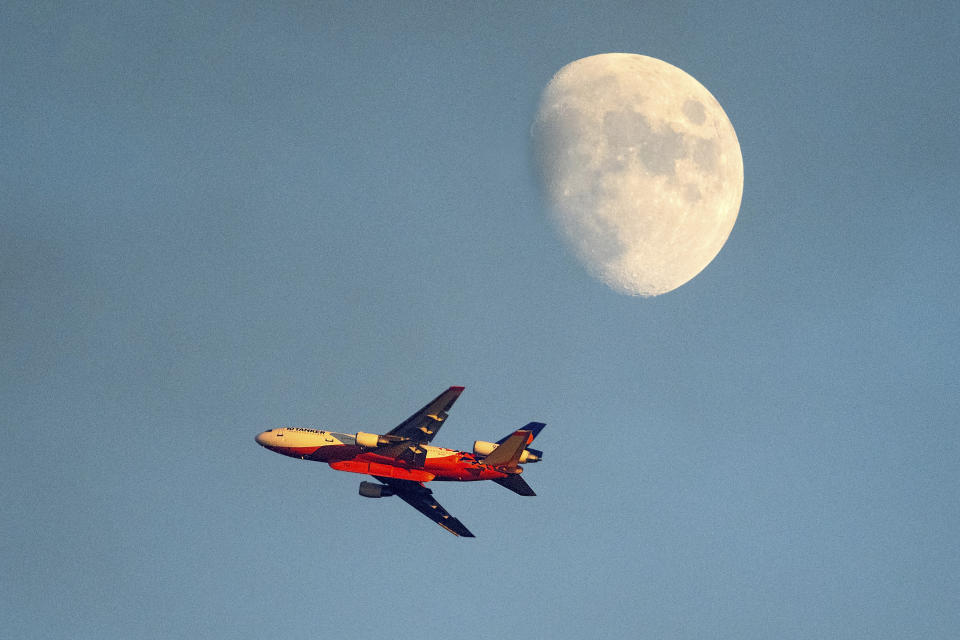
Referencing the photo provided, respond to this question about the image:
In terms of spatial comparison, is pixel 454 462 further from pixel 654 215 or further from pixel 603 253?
pixel 654 215

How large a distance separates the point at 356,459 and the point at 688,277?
3961cm

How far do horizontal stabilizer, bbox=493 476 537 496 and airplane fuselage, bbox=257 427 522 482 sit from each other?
932mm

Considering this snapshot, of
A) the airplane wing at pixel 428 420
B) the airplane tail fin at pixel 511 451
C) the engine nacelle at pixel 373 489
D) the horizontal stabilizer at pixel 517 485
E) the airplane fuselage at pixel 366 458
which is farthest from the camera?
the engine nacelle at pixel 373 489

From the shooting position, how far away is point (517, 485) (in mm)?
88500

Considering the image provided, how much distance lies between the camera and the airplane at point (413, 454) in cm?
8675

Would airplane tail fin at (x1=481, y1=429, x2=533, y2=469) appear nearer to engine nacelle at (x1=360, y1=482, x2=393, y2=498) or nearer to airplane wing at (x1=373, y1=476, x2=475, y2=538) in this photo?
airplane wing at (x1=373, y1=476, x2=475, y2=538)

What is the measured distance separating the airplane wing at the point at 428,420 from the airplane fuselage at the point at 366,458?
2536 millimetres

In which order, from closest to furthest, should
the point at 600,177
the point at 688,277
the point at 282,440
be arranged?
1. the point at 600,177
2. the point at 688,277
3. the point at 282,440

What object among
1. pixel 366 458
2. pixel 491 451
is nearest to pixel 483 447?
pixel 491 451

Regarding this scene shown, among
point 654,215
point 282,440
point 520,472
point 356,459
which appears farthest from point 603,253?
point 282,440

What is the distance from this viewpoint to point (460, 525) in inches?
3871

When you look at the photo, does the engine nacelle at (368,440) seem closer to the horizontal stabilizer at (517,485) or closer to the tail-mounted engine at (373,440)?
the tail-mounted engine at (373,440)

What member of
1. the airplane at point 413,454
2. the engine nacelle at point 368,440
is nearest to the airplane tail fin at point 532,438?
the airplane at point 413,454

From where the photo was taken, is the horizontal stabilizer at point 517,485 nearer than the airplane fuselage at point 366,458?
Yes
